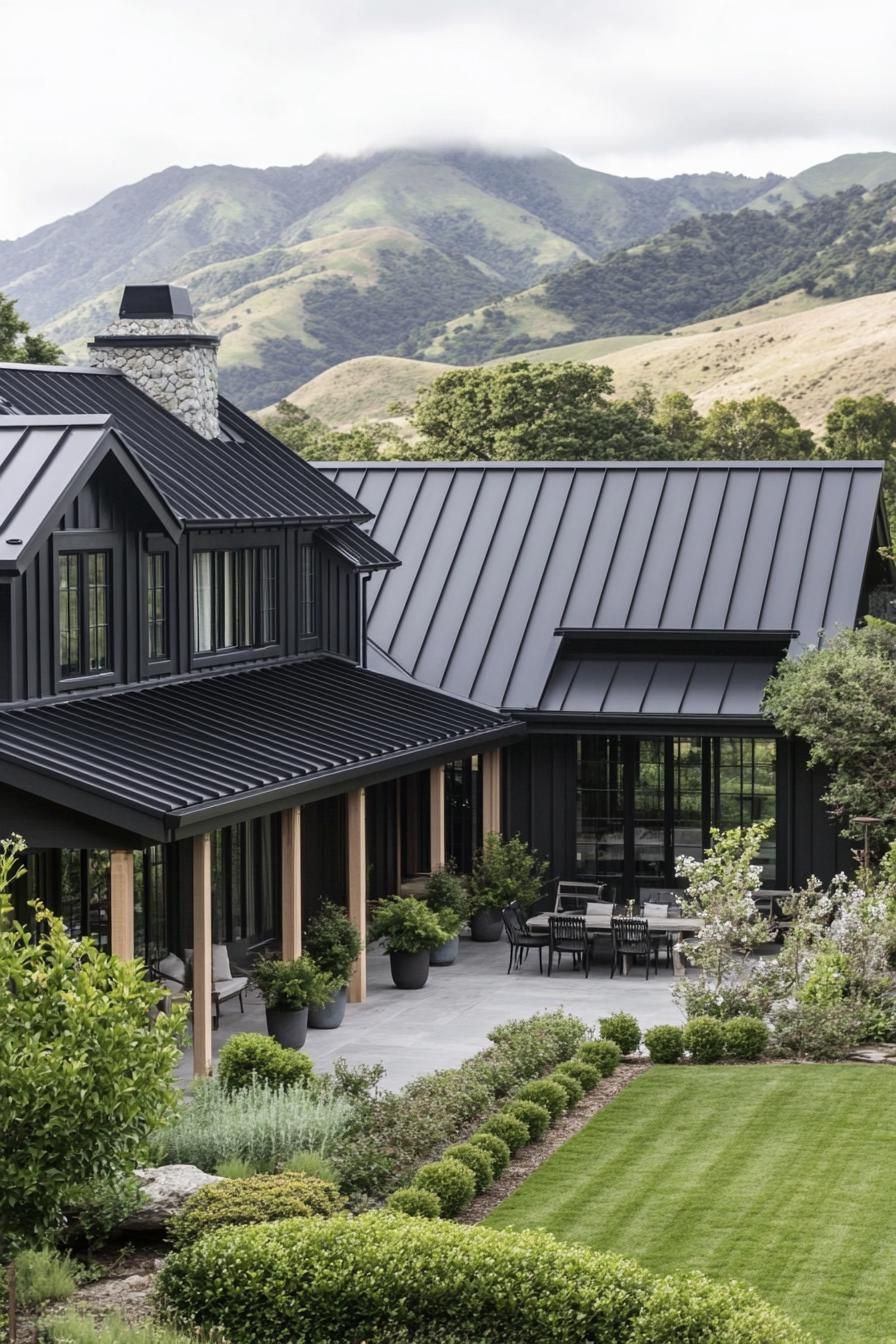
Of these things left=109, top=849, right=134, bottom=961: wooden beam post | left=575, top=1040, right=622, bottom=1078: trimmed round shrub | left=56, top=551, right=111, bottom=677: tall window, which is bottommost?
left=575, top=1040, right=622, bottom=1078: trimmed round shrub

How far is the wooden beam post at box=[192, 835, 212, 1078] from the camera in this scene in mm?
17875

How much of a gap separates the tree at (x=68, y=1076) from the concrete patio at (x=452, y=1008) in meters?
8.17

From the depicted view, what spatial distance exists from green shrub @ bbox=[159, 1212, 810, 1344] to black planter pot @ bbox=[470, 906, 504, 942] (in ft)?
50.3

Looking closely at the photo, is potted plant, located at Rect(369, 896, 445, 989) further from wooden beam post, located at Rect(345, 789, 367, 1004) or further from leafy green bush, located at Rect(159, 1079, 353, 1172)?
leafy green bush, located at Rect(159, 1079, 353, 1172)

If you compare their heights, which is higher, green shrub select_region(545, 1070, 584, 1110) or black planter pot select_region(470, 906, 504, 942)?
black planter pot select_region(470, 906, 504, 942)

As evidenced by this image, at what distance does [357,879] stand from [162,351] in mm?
7973

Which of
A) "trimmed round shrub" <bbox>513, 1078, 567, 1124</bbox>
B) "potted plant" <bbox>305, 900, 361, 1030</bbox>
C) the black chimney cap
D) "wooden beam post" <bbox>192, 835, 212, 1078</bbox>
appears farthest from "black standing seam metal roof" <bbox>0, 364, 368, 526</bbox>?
"trimmed round shrub" <bbox>513, 1078, 567, 1124</bbox>

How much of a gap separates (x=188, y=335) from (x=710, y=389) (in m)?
98.0

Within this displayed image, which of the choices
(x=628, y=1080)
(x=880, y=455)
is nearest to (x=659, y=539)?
(x=628, y=1080)

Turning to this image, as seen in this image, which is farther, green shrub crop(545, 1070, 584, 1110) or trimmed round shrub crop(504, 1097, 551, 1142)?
green shrub crop(545, 1070, 584, 1110)

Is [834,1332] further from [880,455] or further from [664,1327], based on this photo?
[880,455]

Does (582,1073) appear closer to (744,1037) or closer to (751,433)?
(744,1037)

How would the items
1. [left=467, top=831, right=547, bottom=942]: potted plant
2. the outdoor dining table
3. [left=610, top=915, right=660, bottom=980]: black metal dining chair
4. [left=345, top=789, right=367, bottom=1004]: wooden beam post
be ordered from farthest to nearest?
[left=467, top=831, right=547, bottom=942]: potted plant < the outdoor dining table < [left=610, top=915, right=660, bottom=980]: black metal dining chair < [left=345, top=789, right=367, bottom=1004]: wooden beam post

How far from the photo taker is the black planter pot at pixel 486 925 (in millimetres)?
26484
